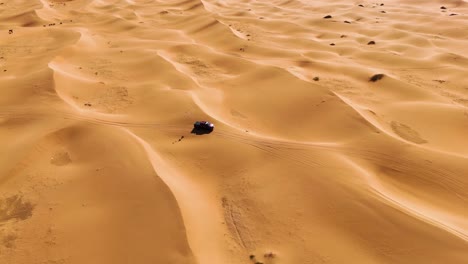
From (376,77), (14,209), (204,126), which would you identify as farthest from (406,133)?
(14,209)

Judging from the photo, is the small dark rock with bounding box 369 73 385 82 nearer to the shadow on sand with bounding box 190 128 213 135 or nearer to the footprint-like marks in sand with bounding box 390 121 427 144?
the footprint-like marks in sand with bounding box 390 121 427 144

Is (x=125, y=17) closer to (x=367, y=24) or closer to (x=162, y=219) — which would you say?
(x=367, y=24)

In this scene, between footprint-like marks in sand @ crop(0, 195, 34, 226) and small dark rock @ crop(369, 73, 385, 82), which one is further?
small dark rock @ crop(369, 73, 385, 82)

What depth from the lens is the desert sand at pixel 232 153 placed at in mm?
1567

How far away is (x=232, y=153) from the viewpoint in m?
2.12

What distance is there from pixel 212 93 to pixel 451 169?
1.75 metres

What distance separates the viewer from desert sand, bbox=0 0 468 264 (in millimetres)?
1567

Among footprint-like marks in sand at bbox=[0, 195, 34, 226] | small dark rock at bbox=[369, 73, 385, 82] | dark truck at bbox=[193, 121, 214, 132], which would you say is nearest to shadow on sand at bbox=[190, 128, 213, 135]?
dark truck at bbox=[193, 121, 214, 132]

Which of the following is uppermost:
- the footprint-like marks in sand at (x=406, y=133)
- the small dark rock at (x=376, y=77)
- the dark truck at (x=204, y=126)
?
the dark truck at (x=204, y=126)

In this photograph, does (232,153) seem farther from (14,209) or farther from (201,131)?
(14,209)

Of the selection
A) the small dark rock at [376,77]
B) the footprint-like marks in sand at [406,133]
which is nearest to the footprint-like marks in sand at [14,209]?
the footprint-like marks in sand at [406,133]

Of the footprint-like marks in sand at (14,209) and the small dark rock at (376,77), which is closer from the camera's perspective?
the footprint-like marks in sand at (14,209)

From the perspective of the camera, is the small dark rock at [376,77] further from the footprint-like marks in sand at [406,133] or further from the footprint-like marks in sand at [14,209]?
the footprint-like marks in sand at [14,209]

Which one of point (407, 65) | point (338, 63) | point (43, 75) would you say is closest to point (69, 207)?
point (43, 75)
